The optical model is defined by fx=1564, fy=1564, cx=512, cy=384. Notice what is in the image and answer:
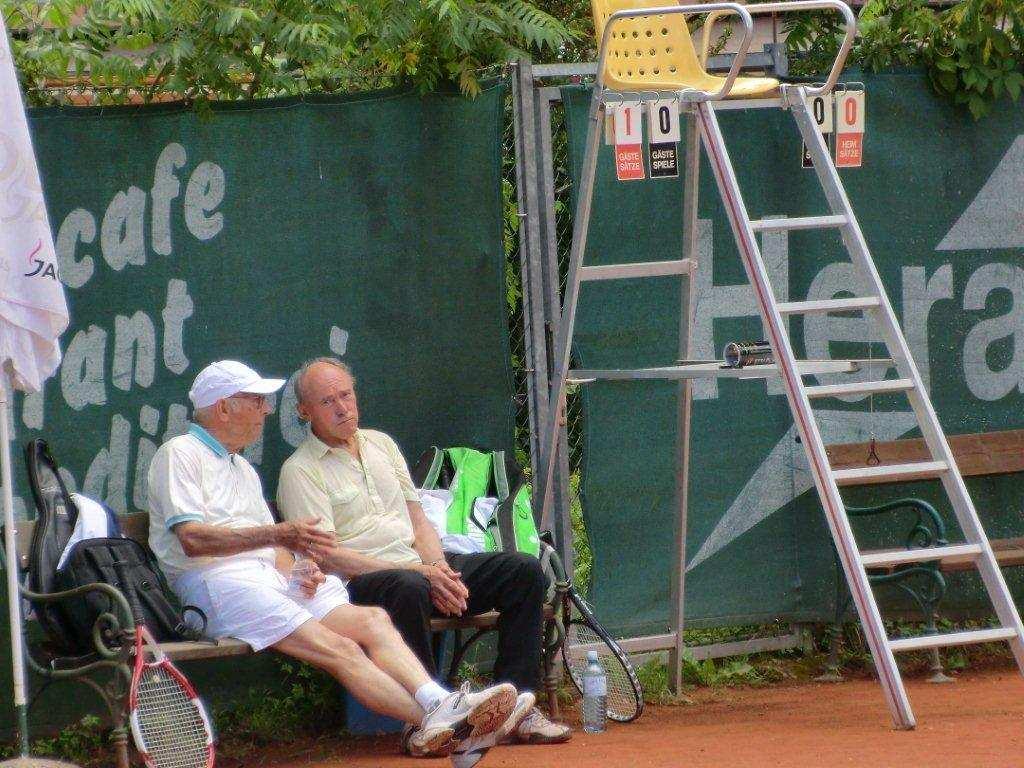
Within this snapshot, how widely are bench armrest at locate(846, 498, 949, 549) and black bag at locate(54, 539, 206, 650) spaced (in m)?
3.09

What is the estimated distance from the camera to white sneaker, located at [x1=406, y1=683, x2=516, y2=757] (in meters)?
4.82

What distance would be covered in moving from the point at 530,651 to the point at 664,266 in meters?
1.58

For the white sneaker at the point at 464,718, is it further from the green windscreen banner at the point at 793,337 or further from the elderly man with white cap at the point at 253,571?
the green windscreen banner at the point at 793,337

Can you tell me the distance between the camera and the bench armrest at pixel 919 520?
6676 millimetres


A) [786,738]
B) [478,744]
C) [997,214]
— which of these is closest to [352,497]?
[478,744]

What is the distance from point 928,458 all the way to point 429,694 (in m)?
2.92

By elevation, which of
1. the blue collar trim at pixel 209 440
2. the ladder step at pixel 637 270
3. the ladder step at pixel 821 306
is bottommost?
the blue collar trim at pixel 209 440

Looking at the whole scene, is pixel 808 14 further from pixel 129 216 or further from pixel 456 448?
pixel 129 216

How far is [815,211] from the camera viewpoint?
6.85 metres

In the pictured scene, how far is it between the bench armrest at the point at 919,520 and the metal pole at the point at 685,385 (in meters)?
0.98

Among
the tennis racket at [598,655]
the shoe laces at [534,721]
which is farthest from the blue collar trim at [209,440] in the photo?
the shoe laces at [534,721]

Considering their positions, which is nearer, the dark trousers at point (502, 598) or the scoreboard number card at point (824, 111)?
the dark trousers at point (502, 598)

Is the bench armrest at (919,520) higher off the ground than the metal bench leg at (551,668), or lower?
higher

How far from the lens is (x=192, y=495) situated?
527 centimetres
